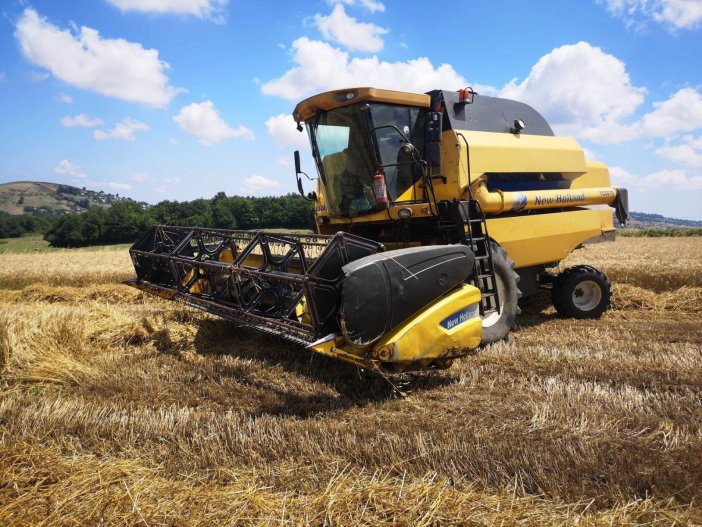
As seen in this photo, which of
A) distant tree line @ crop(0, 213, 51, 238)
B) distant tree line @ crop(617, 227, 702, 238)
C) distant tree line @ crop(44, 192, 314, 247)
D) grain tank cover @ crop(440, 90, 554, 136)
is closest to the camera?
grain tank cover @ crop(440, 90, 554, 136)

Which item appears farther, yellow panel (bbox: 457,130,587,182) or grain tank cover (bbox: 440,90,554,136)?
grain tank cover (bbox: 440,90,554,136)

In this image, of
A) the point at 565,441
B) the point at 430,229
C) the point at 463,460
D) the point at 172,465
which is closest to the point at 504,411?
the point at 565,441

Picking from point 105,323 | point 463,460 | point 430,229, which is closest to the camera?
point 463,460

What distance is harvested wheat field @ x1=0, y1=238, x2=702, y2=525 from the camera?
6.47 feet

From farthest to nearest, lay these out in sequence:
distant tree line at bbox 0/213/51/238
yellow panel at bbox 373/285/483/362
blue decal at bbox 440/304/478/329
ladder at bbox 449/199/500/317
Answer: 1. distant tree line at bbox 0/213/51/238
2. ladder at bbox 449/199/500/317
3. blue decal at bbox 440/304/478/329
4. yellow panel at bbox 373/285/483/362

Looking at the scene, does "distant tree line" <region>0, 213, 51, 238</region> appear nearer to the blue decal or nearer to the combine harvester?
the combine harvester

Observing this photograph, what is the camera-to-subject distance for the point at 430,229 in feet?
17.4

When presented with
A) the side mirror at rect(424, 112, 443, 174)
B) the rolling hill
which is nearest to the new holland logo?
the side mirror at rect(424, 112, 443, 174)

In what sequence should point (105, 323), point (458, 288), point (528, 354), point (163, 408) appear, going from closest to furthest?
point (163, 408)
point (458, 288)
point (528, 354)
point (105, 323)


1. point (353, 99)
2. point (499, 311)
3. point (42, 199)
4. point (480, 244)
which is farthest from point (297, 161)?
point (42, 199)

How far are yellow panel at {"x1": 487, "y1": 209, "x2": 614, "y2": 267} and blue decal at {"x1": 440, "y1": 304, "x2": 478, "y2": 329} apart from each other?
5.85 ft

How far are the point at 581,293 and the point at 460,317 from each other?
11.9 ft

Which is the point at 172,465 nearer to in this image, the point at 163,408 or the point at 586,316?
the point at 163,408

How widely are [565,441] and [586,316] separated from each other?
4191 millimetres
